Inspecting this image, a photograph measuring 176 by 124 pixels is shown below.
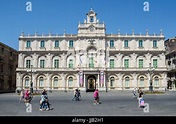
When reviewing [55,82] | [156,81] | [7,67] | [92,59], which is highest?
[92,59]

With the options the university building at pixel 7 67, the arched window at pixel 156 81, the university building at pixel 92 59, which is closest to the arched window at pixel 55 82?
the university building at pixel 92 59

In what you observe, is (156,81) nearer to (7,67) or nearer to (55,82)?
(55,82)

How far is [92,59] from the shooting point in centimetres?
5041

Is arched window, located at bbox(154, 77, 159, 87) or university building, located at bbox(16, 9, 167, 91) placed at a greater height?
university building, located at bbox(16, 9, 167, 91)

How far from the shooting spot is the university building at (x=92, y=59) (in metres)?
50.3

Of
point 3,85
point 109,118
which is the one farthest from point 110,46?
point 109,118

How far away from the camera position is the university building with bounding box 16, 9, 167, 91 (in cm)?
5028

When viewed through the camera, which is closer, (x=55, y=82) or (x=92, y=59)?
(x=92, y=59)

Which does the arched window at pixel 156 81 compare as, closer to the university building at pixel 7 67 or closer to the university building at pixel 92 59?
the university building at pixel 92 59

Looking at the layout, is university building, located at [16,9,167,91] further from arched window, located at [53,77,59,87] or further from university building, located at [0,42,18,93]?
university building, located at [0,42,18,93]

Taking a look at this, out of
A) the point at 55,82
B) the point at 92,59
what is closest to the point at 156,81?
the point at 92,59

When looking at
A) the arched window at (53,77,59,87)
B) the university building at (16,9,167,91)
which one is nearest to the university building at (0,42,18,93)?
the university building at (16,9,167,91)

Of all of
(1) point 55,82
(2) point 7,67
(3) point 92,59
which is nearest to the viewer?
(3) point 92,59

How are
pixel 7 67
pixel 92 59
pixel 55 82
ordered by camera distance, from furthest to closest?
pixel 55 82 < pixel 7 67 < pixel 92 59
